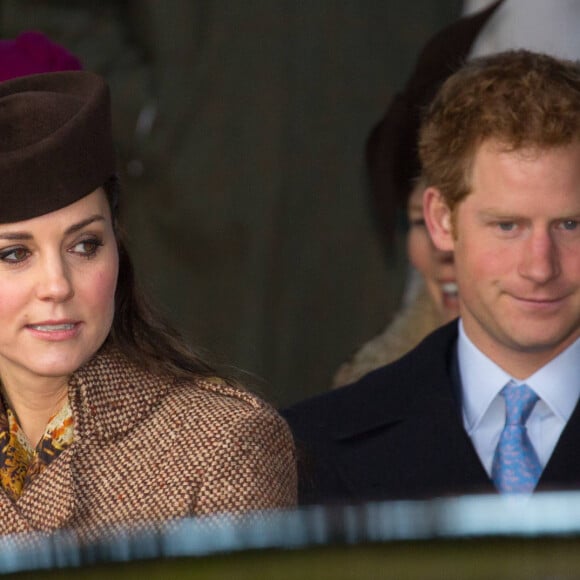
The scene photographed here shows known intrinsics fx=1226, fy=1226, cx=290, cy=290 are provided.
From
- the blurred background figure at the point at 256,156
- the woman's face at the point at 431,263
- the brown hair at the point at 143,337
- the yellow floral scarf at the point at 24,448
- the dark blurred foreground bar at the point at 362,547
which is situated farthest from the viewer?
the blurred background figure at the point at 256,156

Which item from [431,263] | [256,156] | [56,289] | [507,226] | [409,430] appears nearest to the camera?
[56,289]

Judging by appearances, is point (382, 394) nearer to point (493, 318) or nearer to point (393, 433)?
point (393, 433)

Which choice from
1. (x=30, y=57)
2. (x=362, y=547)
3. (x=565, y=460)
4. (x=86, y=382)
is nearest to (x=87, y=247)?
(x=86, y=382)

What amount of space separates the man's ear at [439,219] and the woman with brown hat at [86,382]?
0.46 metres

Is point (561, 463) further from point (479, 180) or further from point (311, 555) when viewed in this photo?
point (311, 555)

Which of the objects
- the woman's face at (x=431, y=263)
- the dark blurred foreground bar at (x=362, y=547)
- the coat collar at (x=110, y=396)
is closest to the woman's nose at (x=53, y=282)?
the coat collar at (x=110, y=396)

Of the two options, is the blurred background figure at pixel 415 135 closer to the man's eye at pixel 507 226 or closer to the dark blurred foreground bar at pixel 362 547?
the man's eye at pixel 507 226

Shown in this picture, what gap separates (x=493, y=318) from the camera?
6.81 ft

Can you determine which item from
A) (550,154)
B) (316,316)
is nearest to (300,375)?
(316,316)

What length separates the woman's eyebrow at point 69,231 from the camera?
71.4 inches

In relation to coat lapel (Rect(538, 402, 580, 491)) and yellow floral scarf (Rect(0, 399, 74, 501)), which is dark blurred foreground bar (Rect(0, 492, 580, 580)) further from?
coat lapel (Rect(538, 402, 580, 491))

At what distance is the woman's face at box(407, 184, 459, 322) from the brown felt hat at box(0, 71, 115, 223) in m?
0.90

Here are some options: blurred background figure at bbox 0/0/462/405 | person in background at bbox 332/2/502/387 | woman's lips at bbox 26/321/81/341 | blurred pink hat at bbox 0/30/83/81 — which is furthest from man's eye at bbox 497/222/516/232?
blurred background figure at bbox 0/0/462/405

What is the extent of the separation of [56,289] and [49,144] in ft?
0.76
